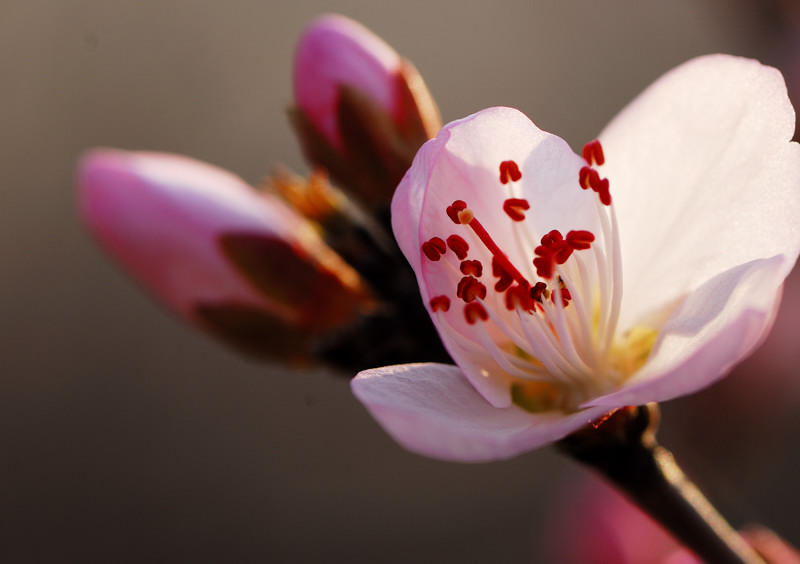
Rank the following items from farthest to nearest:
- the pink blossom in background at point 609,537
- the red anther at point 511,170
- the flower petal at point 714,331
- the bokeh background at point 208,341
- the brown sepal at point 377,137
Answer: the bokeh background at point 208,341, the pink blossom in background at point 609,537, the brown sepal at point 377,137, the red anther at point 511,170, the flower petal at point 714,331

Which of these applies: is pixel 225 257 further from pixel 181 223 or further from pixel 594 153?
pixel 594 153

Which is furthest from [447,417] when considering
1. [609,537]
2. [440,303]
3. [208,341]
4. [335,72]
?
[208,341]

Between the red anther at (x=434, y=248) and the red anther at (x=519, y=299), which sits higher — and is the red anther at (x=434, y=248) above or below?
above

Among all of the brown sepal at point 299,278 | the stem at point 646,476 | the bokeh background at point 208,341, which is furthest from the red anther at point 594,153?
the bokeh background at point 208,341

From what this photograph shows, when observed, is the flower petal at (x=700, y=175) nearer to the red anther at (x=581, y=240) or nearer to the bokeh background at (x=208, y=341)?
the red anther at (x=581, y=240)

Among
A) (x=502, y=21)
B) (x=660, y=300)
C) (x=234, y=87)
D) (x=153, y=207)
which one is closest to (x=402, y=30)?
(x=502, y=21)

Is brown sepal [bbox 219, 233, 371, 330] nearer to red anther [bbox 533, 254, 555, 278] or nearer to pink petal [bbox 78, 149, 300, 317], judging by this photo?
pink petal [bbox 78, 149, 300, 317]
